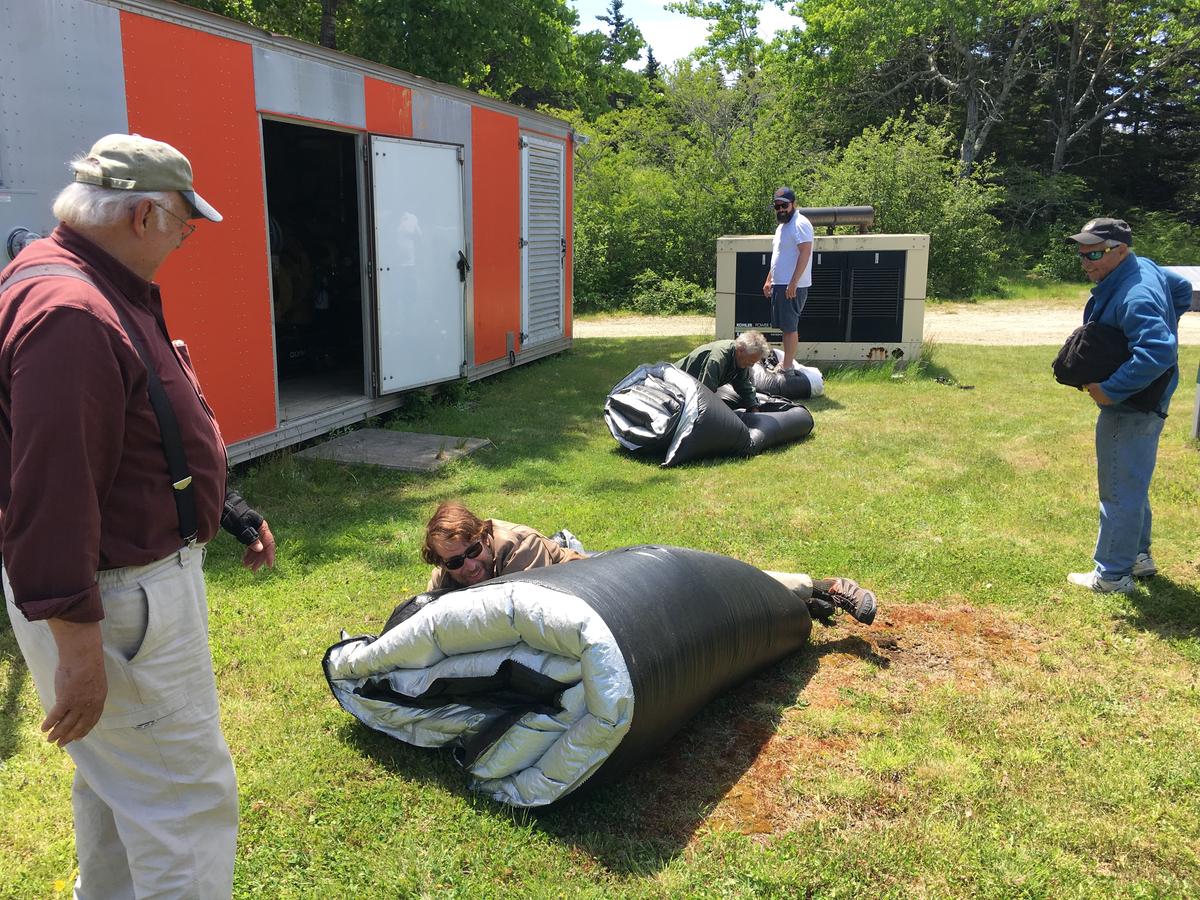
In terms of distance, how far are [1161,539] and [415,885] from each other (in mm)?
5003

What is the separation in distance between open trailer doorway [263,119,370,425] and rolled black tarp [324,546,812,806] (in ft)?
23.3

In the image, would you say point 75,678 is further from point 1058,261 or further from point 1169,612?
point 1058,261

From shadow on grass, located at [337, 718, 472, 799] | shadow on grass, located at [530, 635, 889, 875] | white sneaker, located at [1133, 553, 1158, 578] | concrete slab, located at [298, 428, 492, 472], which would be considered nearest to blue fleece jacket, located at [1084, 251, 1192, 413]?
white sneaker, located at [1133, 553, 1158, 578]

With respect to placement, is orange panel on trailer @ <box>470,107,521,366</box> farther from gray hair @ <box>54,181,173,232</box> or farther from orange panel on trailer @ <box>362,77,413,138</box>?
gray hair @ <box>54,181,173,232</box>

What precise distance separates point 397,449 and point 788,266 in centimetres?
486

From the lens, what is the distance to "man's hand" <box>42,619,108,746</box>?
6.37 feet

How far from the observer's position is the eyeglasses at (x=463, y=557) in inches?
144

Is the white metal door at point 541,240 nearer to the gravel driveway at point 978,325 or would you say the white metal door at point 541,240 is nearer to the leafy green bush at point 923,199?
the gravel driveway at point 978,325

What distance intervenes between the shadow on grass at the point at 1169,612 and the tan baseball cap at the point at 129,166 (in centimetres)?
454

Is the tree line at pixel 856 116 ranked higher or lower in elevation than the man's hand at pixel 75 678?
higher

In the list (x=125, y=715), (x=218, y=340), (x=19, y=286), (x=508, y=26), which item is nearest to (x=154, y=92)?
(x=218, y=340)

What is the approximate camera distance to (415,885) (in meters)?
2.88

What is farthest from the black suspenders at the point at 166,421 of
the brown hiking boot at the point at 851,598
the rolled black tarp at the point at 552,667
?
the brown hiking boot at the point at 851,598

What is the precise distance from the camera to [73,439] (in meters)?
1.87
